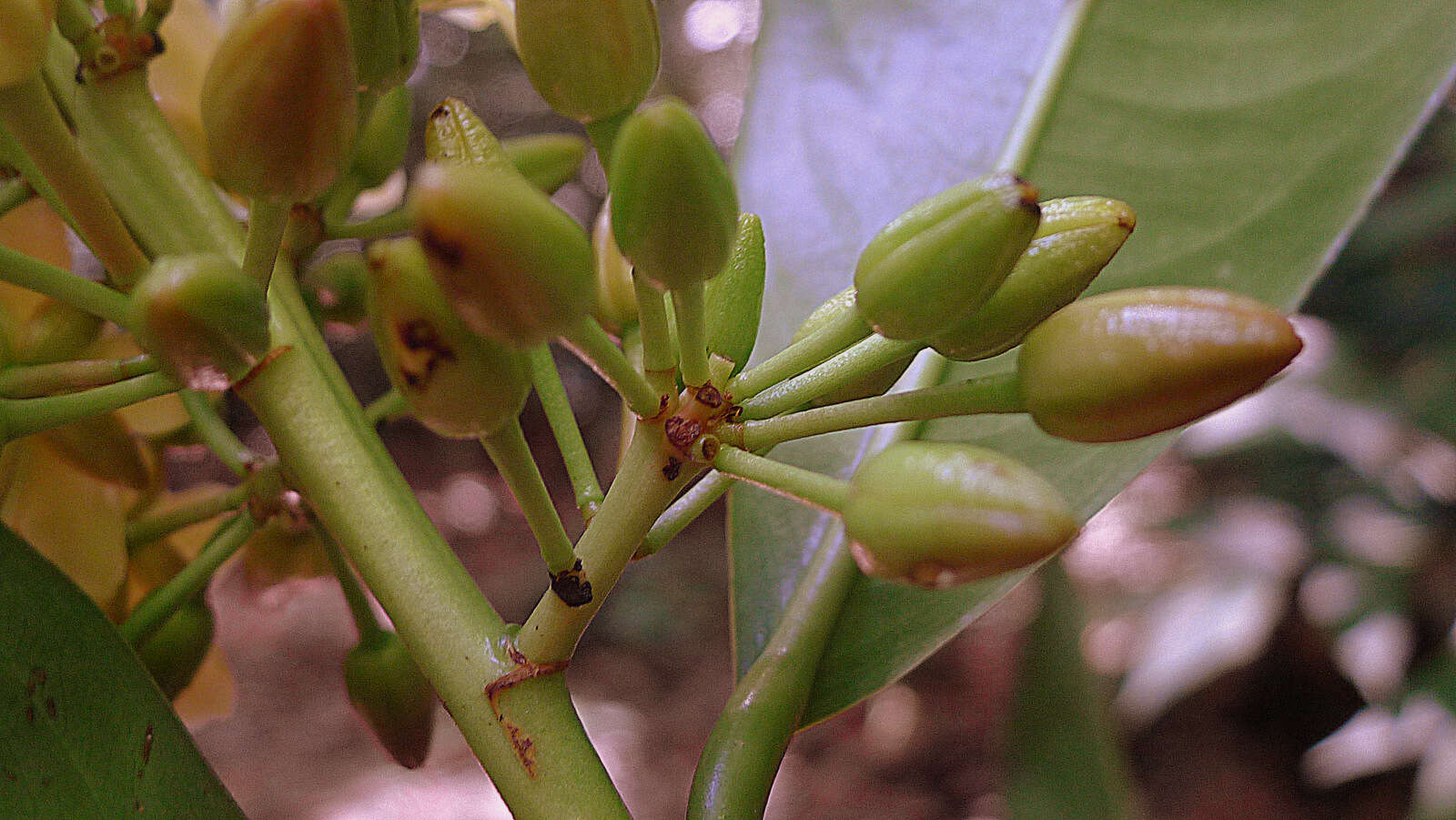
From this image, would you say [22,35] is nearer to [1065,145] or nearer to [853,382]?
[853,382]

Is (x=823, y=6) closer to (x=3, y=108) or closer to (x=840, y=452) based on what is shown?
(x=840, y=452)

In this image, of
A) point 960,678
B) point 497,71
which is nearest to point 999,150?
point 960,678

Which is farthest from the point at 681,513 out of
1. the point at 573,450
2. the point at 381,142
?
the point at 381,142

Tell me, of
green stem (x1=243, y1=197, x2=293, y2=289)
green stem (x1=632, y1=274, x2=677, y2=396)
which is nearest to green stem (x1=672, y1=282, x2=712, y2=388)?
green stem (x1=632, y1=274, x2=677, y2=396)

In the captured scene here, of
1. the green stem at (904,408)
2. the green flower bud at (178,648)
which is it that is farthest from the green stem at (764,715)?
the green flower bud at (178,648)

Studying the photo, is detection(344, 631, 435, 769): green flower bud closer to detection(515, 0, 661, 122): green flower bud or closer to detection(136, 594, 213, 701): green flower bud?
detection(136, 594, 213, 701): green flower bud

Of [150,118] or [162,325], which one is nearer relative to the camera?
[162,325]
